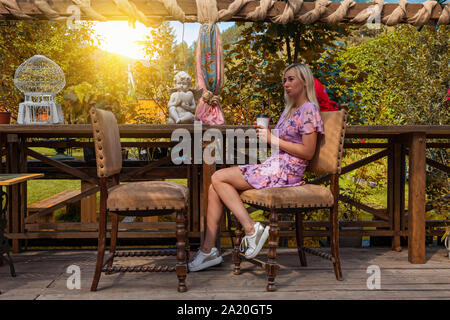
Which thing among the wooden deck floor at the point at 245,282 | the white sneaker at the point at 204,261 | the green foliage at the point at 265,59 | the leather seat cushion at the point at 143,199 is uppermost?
the green foliage at the point at 265,59

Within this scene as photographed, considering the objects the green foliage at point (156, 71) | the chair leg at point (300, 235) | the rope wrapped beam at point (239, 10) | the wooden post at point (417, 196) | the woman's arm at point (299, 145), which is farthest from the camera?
the green foliage at point (156, 71)

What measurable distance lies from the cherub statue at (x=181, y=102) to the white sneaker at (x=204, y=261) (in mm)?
1024

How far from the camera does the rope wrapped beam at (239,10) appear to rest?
311 centimetres

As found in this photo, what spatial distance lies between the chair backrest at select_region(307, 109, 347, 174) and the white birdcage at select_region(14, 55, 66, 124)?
1992mm

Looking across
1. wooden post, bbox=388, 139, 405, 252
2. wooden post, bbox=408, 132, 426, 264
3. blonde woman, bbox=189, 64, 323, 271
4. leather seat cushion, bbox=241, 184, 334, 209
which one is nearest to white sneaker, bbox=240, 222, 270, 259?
blonde woman, bbox=189, 64, 323, 271

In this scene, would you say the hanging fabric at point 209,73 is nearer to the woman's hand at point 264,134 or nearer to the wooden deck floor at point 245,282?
the woman's hand at point 264,134

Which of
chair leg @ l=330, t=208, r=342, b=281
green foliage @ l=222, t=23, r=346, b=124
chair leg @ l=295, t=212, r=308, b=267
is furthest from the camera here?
green foliage @ l=222, t=23, r=346, b=124

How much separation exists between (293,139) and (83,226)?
2.03 metres

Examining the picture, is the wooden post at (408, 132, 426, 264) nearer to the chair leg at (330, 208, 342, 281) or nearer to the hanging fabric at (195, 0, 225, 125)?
the chair leg at (330, 208, 342, 281)

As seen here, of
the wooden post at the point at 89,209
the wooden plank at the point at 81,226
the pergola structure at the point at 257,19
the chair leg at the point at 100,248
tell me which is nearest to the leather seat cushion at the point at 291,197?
Answer: the pergola structure at the point at 257,19

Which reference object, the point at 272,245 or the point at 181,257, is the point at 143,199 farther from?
the point at 272,245

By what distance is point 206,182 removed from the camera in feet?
9.58

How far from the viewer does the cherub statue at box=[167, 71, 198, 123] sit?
2.99 meters
